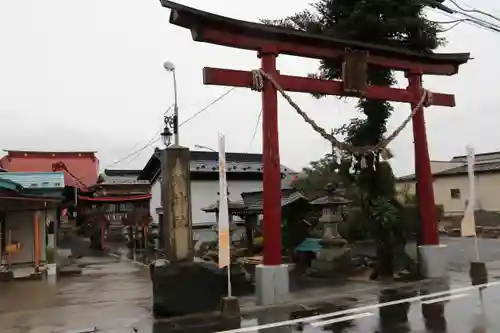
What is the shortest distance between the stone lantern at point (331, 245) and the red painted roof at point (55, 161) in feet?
81.1

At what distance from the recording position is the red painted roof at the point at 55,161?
39906mm

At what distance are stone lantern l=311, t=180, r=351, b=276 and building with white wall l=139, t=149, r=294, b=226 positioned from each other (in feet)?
38.2

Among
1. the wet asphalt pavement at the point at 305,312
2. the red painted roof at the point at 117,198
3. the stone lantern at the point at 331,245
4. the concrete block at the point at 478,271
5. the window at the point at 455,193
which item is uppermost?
the red painted roof at the point at 117,198

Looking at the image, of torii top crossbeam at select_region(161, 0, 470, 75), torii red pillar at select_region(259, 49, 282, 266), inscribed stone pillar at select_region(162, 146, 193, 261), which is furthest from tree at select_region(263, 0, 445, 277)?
inscribed stone pillar at select_region(162, 146, 193, 261)

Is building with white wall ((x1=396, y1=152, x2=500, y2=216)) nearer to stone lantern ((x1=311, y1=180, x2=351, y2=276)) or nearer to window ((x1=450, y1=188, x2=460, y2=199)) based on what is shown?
window ((x1=450, y1=188, x2=460, y2=199))

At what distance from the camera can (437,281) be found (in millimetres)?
13992

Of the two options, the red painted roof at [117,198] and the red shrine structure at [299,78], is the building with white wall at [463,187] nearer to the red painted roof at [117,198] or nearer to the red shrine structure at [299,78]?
the red shrine structure at [299,78]

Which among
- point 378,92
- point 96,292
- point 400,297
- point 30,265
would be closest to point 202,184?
point 30,265

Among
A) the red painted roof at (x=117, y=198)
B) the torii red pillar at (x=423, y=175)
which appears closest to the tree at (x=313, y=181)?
the torii red pillar at (x=423, y=175)

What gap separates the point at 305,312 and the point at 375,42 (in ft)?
30.2

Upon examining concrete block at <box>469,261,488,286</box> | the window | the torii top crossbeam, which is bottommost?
concrete block at <box>469,261,488,286</box>

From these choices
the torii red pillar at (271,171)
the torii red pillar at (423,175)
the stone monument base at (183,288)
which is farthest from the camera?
the torii red pillar at (423,175)

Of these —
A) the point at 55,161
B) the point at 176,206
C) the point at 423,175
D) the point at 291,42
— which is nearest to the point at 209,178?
the point at 55,161

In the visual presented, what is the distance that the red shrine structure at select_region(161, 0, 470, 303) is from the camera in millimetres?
11508
